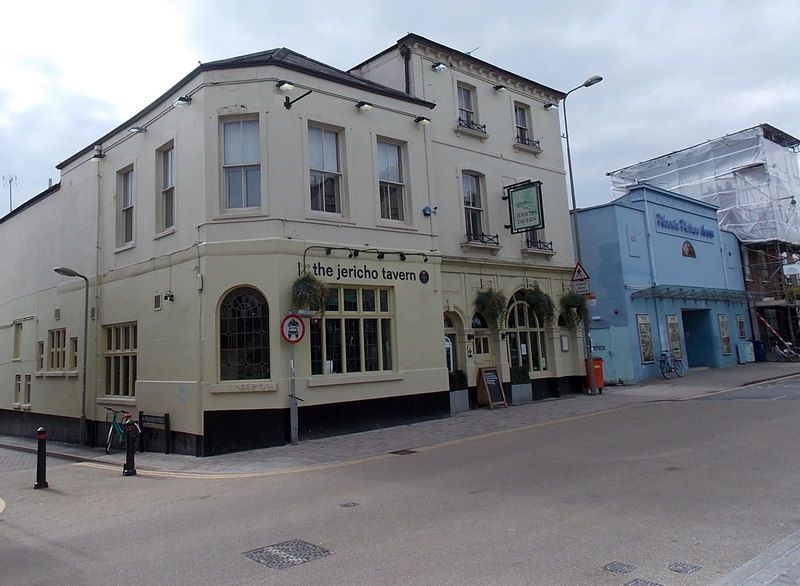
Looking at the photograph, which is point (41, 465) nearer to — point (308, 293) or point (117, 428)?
point (117, 428)

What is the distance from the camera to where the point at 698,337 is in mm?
29688

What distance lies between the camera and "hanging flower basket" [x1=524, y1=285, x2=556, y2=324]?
19016mm

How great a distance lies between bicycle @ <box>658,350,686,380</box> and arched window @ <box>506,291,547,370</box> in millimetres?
7609

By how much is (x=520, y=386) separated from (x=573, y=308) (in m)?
3.52

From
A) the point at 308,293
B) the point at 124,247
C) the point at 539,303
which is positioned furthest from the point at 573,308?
the point at 124,247

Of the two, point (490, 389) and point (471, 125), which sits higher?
point (471, 125)

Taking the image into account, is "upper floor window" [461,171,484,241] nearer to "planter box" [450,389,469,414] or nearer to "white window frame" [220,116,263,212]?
"planter box" [450,389,469,414]

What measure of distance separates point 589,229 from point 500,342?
30.4 ft

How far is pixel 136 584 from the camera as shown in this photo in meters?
5.15

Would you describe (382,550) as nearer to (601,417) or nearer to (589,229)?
(601,417)

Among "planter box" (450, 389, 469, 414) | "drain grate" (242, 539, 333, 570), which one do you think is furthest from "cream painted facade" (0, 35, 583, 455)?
"drain grate" (242, 539, 333, 570)

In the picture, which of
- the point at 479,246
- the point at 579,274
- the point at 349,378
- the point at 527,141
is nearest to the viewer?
the point at 349,378

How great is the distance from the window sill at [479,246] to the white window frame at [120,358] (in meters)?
9.09

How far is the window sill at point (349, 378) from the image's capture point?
43.1 ft
